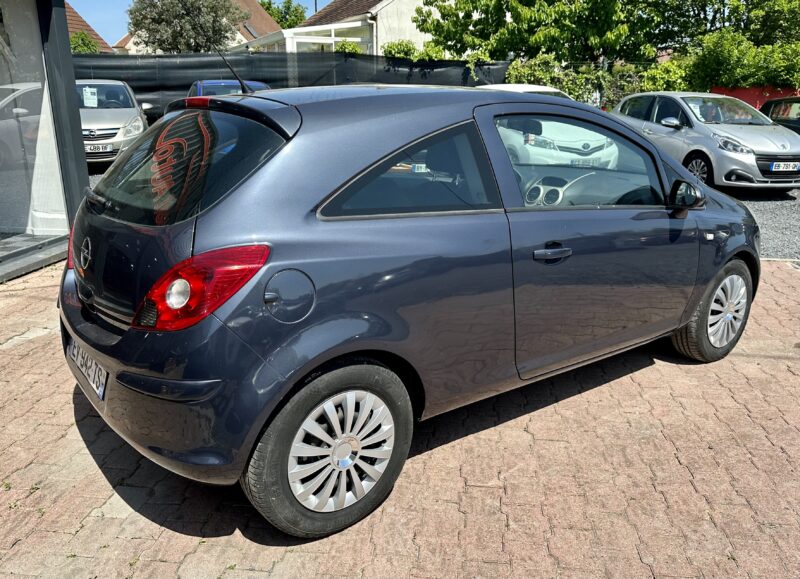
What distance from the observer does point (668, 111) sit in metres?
11.8

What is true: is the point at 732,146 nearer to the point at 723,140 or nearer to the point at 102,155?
the point at 723,140

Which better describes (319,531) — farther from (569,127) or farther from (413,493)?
(569,127)

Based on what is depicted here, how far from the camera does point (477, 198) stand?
313 centimetres

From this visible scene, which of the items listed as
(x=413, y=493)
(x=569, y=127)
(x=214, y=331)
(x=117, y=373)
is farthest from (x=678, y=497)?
(x=117, y=373)

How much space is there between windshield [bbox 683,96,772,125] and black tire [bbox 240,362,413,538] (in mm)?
10051

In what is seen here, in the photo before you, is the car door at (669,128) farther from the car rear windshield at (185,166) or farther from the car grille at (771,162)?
the car rear windshield at (185,166)

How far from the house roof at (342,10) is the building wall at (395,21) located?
0.95 m

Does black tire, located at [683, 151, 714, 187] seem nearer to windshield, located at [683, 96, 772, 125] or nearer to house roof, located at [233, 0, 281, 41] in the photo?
windshield, located at [683, 96, 772, 125]

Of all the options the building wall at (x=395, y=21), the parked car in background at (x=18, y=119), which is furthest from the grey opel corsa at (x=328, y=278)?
the building wall at (x=395, y=21)

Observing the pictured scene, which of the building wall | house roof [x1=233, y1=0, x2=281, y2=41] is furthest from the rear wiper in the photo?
house roof [x1=233, y1=0, x2=281, y2=41]

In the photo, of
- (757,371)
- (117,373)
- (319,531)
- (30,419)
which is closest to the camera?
(117,373)

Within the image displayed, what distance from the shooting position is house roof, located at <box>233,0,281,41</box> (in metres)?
52.6

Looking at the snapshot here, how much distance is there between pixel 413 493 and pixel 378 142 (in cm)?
157

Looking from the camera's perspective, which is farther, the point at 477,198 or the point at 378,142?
the point at 477,198
